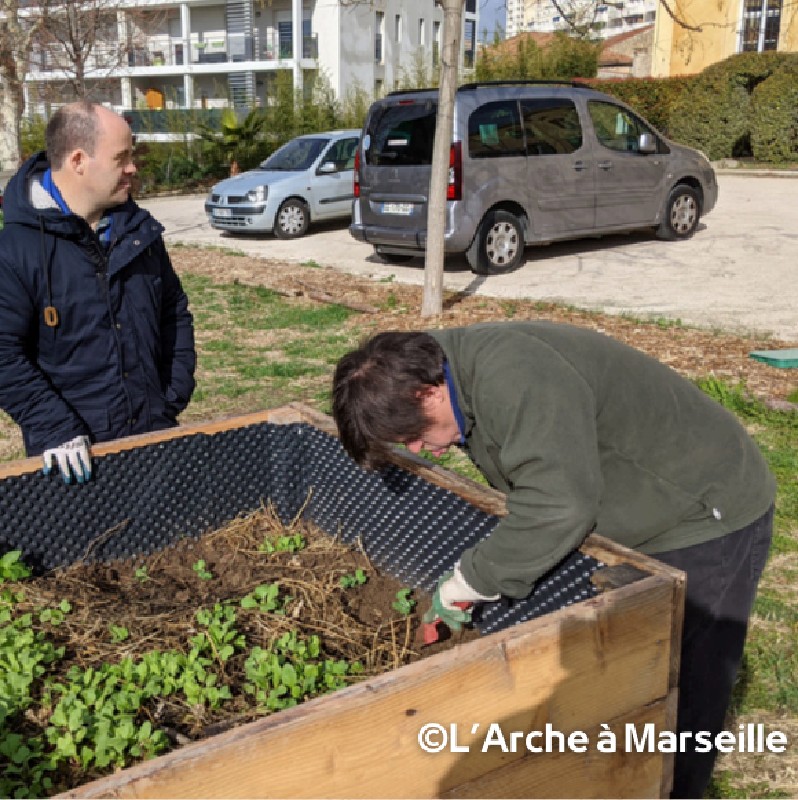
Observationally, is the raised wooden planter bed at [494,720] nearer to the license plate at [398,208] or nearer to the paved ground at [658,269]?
the paved ground at [658,269]

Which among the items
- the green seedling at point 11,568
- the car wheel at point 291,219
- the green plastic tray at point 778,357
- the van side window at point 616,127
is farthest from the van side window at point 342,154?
the green seedling at point 11,568

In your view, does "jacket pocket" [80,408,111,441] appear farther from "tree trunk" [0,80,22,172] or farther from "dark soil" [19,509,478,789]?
"tree trunk" [0,80,22,172]

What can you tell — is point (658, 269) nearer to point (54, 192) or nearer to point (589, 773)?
point (54, 192)

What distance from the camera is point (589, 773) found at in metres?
1.95

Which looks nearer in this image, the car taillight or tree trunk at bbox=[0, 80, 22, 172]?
the car taillight

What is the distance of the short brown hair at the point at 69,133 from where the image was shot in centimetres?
307

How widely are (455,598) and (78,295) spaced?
1730 millimetres

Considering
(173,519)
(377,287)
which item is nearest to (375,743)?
(173,519)

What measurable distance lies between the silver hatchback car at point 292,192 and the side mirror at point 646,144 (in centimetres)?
583

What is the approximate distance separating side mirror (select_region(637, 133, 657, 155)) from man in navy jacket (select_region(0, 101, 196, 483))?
10.3m

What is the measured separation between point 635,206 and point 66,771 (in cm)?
1213

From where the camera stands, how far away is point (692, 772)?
8.53 ft

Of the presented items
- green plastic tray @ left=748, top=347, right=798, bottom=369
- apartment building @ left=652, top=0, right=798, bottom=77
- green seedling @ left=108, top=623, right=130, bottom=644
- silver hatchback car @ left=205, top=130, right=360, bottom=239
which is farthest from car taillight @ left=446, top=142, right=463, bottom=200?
apartment building @ left=652, top=0, right=798, bottom=77

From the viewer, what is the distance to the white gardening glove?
2.18 meters
